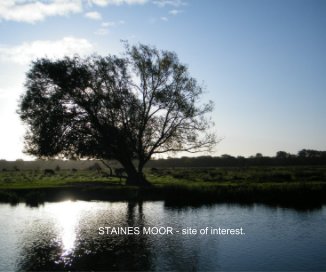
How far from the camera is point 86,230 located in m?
25.2

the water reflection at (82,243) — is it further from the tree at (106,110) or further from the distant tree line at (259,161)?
the distant tree line at (259,161)

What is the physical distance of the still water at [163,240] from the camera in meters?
18.1

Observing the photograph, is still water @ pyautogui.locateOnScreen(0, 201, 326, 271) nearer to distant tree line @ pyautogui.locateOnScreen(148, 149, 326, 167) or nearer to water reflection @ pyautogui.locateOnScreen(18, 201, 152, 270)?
water reflection @ pyautogui.locateOnScreen(18, 201, 152, 270)

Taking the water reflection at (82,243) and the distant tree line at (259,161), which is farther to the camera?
the distant tree line at (259,161)

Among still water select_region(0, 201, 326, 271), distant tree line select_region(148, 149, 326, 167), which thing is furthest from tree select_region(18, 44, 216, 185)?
distant tree line select_region(148, 149, 326, 167)

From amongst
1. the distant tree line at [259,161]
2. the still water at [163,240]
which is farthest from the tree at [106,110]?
the distant tree line at [259,161]

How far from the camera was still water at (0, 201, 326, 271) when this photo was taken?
18.1 meters

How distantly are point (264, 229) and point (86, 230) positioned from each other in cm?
1129

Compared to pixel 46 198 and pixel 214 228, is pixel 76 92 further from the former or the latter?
pixel 214 228

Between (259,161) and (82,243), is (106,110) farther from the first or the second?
(259,161)

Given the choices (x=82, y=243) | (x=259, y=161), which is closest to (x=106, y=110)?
(x=82, y=243)

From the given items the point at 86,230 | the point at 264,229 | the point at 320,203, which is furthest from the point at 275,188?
the point at 86,230

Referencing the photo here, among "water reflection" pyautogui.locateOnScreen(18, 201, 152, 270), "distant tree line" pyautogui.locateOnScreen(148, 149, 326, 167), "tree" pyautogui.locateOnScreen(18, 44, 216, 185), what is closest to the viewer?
"water reflection" pyautogui.locateOnScreen(18, 201, 152, 270)

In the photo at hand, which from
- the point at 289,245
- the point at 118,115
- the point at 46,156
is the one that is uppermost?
the point at 118,115
